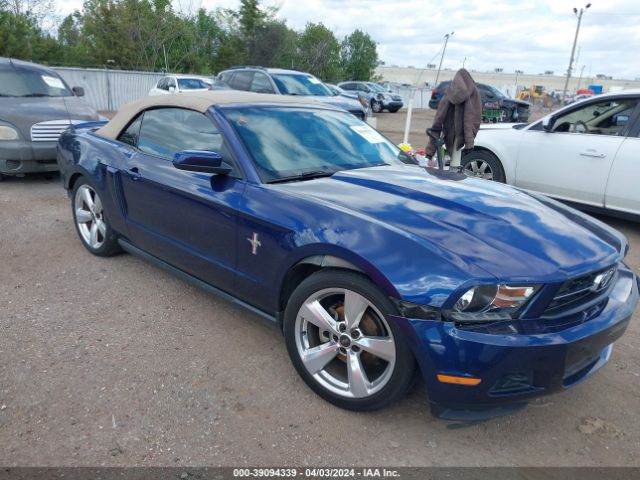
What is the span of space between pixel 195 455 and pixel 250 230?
1197mm

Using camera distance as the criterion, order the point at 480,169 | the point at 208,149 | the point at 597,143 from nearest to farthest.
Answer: the point at 208,149 → the point at 597,143 → the point at 480,169

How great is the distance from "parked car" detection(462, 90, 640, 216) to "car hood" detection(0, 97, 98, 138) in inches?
229

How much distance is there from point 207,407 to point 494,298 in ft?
5.01

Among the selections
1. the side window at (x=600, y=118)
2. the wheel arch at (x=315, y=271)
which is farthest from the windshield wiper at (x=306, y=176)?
the side window at (x=600, y=118)

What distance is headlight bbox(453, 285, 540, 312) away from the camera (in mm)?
2203

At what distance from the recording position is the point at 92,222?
462 centimetres

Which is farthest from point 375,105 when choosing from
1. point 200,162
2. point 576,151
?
point 200,162

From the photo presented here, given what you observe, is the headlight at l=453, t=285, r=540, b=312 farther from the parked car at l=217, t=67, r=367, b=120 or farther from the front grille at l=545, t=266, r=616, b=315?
the parked car at l=217, t=67, r=367, b=120

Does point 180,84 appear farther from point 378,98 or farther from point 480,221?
point 480,221

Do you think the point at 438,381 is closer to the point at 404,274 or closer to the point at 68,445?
the point at 404,274

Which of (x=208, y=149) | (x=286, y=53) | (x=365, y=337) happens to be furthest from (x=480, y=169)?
(x=286, y=53)

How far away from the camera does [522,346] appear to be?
2.14 m

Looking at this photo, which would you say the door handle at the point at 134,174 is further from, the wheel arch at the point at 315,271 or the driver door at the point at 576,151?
the driver door at the point at 576,151

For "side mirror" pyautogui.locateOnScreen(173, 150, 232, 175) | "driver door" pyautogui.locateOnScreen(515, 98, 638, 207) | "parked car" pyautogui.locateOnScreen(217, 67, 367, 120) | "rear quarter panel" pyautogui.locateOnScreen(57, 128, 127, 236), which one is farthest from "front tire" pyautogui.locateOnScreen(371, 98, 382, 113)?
"side mirror" pyautogui.locateOnScreen(173, 150, 232, 175)
